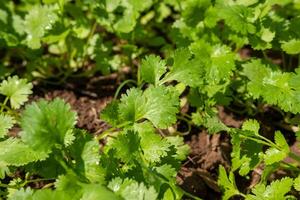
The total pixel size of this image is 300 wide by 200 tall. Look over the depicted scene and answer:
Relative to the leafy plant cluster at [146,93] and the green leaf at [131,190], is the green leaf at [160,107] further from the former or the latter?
the green leaf at [131,190]

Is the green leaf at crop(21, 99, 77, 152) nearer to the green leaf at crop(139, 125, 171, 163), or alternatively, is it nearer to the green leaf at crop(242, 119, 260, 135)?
the green leaf at crop(139, 125, 171, 163)

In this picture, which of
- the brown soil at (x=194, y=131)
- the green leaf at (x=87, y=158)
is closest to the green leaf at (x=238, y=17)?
the brown soil at (x=194, y=131)

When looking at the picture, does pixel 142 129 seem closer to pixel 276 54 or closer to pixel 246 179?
pixel 246 179

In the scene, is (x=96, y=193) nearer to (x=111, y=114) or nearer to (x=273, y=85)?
(x=111, y=114)

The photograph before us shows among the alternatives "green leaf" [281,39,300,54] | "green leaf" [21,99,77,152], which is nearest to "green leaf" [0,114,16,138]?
"green leaf" [21,99,77,152]

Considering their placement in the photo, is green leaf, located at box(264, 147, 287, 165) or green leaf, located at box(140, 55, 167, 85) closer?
green leaf, located at box(264, 147, 287, 165)

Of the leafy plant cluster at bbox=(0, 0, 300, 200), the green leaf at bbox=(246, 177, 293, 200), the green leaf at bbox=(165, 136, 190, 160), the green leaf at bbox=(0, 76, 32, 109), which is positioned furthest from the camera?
the green leaf at bbox=(0, 76, 32, 109)

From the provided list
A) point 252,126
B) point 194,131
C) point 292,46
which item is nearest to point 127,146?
point 252,126
